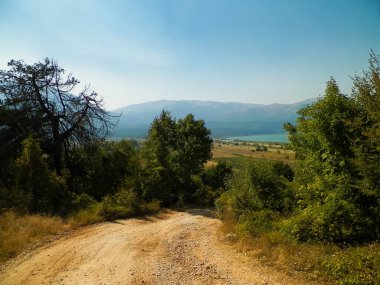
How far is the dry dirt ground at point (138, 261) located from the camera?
961 centimetres

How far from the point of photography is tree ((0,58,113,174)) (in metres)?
24.3

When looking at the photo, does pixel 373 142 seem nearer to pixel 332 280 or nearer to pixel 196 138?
pixel 332 280

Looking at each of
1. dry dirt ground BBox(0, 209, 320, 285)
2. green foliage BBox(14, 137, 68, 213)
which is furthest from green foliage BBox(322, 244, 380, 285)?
green foliage BBox(14, 137, 68, 213)

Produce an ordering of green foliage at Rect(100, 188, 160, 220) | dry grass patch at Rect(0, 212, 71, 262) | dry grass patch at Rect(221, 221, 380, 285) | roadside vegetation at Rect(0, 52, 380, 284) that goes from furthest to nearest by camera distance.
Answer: green foliage at Rect(100, 188, 160, 220), dry grass patch at Rect(0, 212, 71, 262), roadside vegetation at Rect(0, 52, 380, 284), dry grass patch at Rect(221, 221, 380, 285)

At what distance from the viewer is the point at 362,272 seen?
8.84 m

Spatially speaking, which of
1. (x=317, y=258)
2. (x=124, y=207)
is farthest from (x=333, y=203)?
(x=124, y=207)

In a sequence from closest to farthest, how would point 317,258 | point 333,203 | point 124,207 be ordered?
point 317,258, point 333,203, point 124,207

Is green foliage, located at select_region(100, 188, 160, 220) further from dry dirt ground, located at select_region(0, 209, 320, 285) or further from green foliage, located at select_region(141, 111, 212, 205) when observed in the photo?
dry dirt ground, located at select_region(0, 209, 320, 285)

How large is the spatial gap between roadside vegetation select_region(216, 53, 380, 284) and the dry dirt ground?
1.11 m

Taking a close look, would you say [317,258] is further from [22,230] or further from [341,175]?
[22,230]

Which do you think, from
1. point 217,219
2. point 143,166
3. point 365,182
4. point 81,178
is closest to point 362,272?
point 365,182

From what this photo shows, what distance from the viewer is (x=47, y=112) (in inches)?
1001

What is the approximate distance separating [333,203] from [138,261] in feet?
24.9

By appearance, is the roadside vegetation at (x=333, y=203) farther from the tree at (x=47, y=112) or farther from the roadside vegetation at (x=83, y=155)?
the tree at (x=47, y=112)
